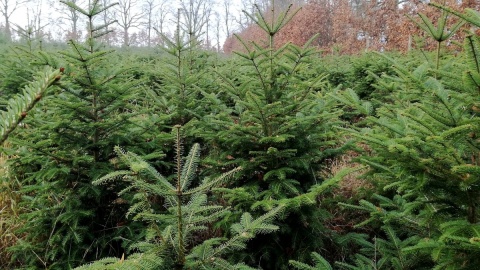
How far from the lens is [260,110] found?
275cm

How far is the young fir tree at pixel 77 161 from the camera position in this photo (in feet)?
9.80

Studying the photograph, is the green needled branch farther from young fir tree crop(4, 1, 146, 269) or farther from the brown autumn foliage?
the brown autumn foliage

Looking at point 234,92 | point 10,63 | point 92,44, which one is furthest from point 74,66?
point 10,63

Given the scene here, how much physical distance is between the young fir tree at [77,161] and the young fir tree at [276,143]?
93cm

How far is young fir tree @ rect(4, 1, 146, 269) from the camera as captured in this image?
118 inches

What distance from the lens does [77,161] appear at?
2.96m

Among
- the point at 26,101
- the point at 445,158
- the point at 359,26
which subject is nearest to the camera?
the point at 26,101

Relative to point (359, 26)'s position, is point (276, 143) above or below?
below

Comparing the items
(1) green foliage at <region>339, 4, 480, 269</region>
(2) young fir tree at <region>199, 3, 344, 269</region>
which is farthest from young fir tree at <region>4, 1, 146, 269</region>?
(1) green foliage at <region>339, 4, 480, 269</region>

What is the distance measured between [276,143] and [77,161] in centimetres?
172

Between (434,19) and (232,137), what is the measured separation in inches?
408

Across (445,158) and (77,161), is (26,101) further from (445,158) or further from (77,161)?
(77,161)

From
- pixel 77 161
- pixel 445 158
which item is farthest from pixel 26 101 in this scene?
pixel 77 161

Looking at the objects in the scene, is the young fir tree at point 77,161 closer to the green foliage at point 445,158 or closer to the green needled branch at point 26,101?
the green foliage at point 445,158
